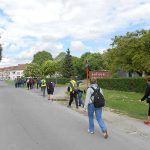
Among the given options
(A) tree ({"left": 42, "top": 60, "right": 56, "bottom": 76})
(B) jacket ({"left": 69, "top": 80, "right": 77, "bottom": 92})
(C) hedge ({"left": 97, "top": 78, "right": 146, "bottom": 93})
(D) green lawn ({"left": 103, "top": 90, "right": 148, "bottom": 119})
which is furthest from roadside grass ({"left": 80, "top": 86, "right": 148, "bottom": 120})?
(A) tree ({"left": 42, "top": 60, "right": 56, "bottom": 76})

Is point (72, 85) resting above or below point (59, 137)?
above

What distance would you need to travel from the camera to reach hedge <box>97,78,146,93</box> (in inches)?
1320

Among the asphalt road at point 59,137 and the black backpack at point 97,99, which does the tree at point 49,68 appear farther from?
the black backpack at point 97,99

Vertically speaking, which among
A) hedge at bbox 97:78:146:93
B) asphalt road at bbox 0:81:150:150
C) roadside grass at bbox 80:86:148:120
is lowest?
asphalt road at bbox 0:81:150:150

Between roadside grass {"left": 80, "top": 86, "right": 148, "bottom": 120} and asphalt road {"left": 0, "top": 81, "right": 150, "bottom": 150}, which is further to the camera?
roadside grass {"left": 80, "top": 86, "right": 148, "bottom": 120}

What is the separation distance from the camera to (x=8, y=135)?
33.9ft

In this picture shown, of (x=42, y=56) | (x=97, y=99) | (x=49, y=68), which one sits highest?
(x=42, y=56)

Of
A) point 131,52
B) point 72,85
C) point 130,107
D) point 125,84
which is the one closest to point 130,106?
point 130,107

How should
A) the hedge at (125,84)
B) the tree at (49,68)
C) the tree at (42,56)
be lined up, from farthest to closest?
the tree at (42,56)
the tree at (49,68)
the hedge at (125,84)

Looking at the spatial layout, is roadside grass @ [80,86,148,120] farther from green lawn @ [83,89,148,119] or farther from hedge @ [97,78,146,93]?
hedge @ [97,78,146,93]

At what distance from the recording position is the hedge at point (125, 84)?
33.5m

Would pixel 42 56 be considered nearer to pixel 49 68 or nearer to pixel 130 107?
pixel 49 68

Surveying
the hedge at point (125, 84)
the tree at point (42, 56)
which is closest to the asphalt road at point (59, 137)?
the hedge at point (125, 84)

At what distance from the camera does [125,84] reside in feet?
123
